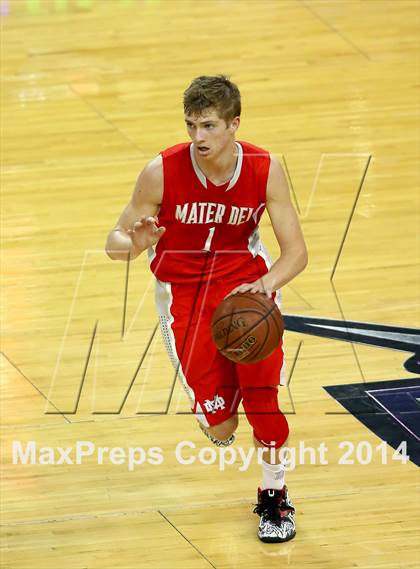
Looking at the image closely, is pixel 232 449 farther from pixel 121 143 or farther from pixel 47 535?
pixel 121 143

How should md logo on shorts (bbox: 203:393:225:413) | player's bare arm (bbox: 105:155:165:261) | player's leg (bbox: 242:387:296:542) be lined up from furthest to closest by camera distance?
md logo on shorts (bbox: 203:393:225:413) → player's leg (bbox: 242:387:296:542) → player's bare arm (bbox: 105:155:165:261)

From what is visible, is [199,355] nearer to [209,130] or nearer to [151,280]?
[209,130]

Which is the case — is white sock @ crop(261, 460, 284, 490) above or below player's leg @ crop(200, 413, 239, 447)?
below

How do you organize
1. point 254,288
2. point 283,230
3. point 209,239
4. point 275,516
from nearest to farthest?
point 254,288 → point 283,230 → point 209,239 → point 275,516

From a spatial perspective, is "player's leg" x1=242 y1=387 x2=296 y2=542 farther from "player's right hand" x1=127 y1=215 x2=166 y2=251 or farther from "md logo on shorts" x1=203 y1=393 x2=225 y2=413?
"player's right hand" x1=127 y1=215 x2=166 y2=251

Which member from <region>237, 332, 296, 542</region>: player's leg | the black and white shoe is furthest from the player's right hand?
the black and white shoe

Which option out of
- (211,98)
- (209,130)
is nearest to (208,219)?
(209,130)

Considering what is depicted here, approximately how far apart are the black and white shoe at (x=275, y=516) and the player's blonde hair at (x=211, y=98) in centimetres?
161

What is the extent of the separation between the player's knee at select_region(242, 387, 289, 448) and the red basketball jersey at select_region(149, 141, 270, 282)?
50 cm

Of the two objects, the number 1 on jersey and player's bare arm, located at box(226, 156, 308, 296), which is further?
the number 1 on jersey

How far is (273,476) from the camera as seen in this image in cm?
568

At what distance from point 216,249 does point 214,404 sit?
66 cm

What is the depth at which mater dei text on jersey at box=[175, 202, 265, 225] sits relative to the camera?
17.8 ft

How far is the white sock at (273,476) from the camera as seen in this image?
566cm
